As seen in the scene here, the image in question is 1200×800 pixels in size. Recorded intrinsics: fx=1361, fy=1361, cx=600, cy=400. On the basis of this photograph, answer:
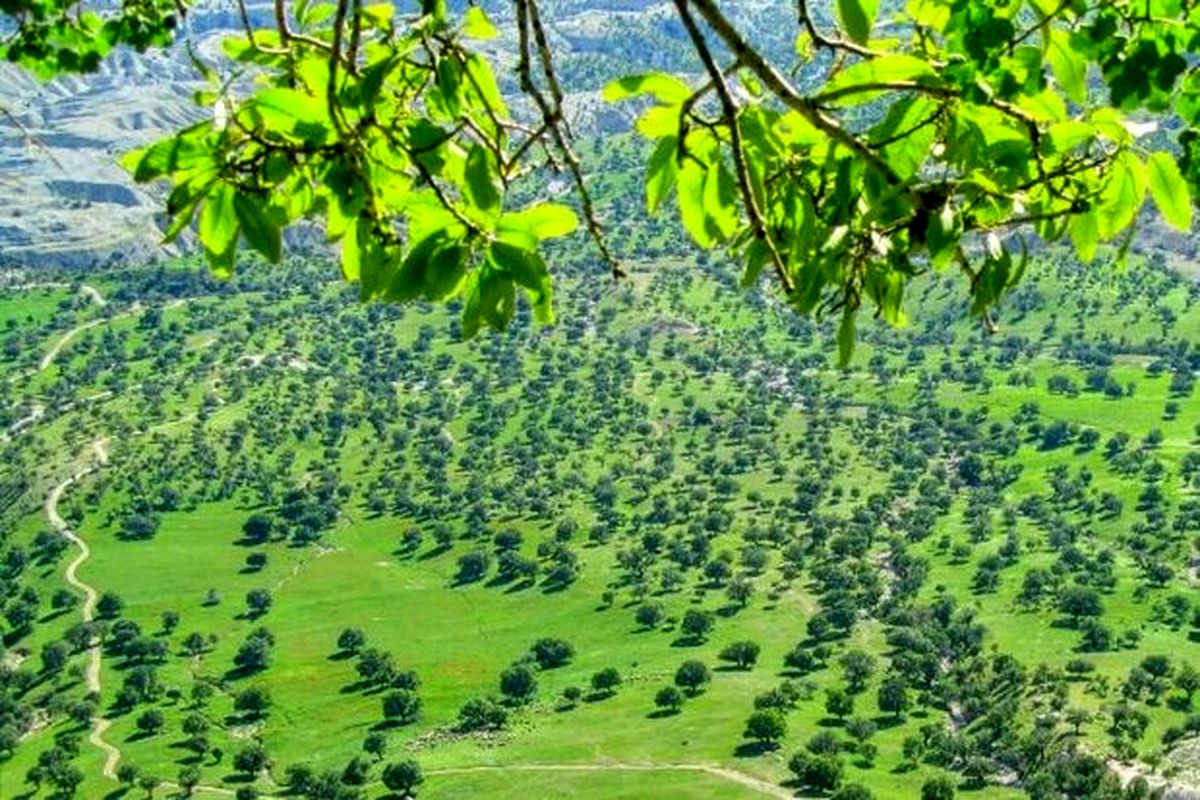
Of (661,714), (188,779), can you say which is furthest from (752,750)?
(188,779)

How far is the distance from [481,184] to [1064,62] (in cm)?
81

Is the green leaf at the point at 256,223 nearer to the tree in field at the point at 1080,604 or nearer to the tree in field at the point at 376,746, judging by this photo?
the tree in field at the point at 376,746

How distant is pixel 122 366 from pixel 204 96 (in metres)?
142

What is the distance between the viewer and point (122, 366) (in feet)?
445

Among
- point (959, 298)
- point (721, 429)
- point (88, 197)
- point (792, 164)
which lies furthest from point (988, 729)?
point (88, 197)

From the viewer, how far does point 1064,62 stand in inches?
72.7

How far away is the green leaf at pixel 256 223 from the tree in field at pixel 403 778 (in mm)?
69040

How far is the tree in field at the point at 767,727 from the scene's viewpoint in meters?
70.2

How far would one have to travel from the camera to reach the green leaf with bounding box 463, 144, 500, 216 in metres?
1.73

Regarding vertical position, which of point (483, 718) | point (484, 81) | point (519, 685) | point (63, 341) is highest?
point (484, 81)

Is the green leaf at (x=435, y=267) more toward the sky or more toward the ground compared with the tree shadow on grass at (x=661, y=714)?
more toward the sky

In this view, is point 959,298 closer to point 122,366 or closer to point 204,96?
point 122,366

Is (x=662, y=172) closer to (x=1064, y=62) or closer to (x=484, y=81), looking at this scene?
(x=484, y=81)

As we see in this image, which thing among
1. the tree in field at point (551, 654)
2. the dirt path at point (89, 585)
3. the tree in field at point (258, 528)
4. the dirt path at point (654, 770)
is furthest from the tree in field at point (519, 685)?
the tree in field at point (258, 528)
